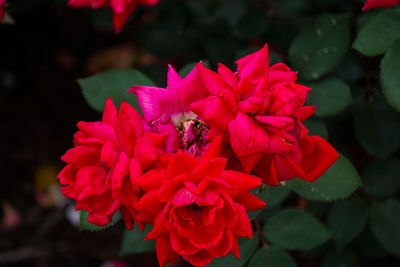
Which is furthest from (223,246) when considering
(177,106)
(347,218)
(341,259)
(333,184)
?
(341,259)

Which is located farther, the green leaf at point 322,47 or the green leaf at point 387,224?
the green leaf at point 387,224

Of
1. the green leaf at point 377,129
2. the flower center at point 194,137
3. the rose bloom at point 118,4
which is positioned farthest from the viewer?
the green leaf at point 377,129

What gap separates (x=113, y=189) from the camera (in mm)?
671

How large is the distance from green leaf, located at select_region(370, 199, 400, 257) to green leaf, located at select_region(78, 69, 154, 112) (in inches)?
33.7

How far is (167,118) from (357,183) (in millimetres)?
502

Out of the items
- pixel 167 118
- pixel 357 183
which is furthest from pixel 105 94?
pixel 357 183

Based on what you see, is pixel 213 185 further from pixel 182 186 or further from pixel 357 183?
pixel 357 183

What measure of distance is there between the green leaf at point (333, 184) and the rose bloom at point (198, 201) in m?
0.32

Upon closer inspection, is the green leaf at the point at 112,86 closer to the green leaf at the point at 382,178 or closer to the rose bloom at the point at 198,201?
the rose bloom at the point at 198,201

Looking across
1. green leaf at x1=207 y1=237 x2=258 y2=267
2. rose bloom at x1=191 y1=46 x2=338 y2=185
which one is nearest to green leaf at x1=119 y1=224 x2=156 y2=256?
green leaf at x1=207 y1=237 x2=258 y2=267

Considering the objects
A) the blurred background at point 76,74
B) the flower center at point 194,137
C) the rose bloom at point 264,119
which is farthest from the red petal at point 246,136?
the blurred background at point 76,74

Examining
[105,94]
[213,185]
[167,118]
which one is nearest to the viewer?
[213,185]

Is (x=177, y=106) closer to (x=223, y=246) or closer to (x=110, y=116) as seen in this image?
(x=110, y=116)

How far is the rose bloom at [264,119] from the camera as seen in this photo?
0.65 meters
